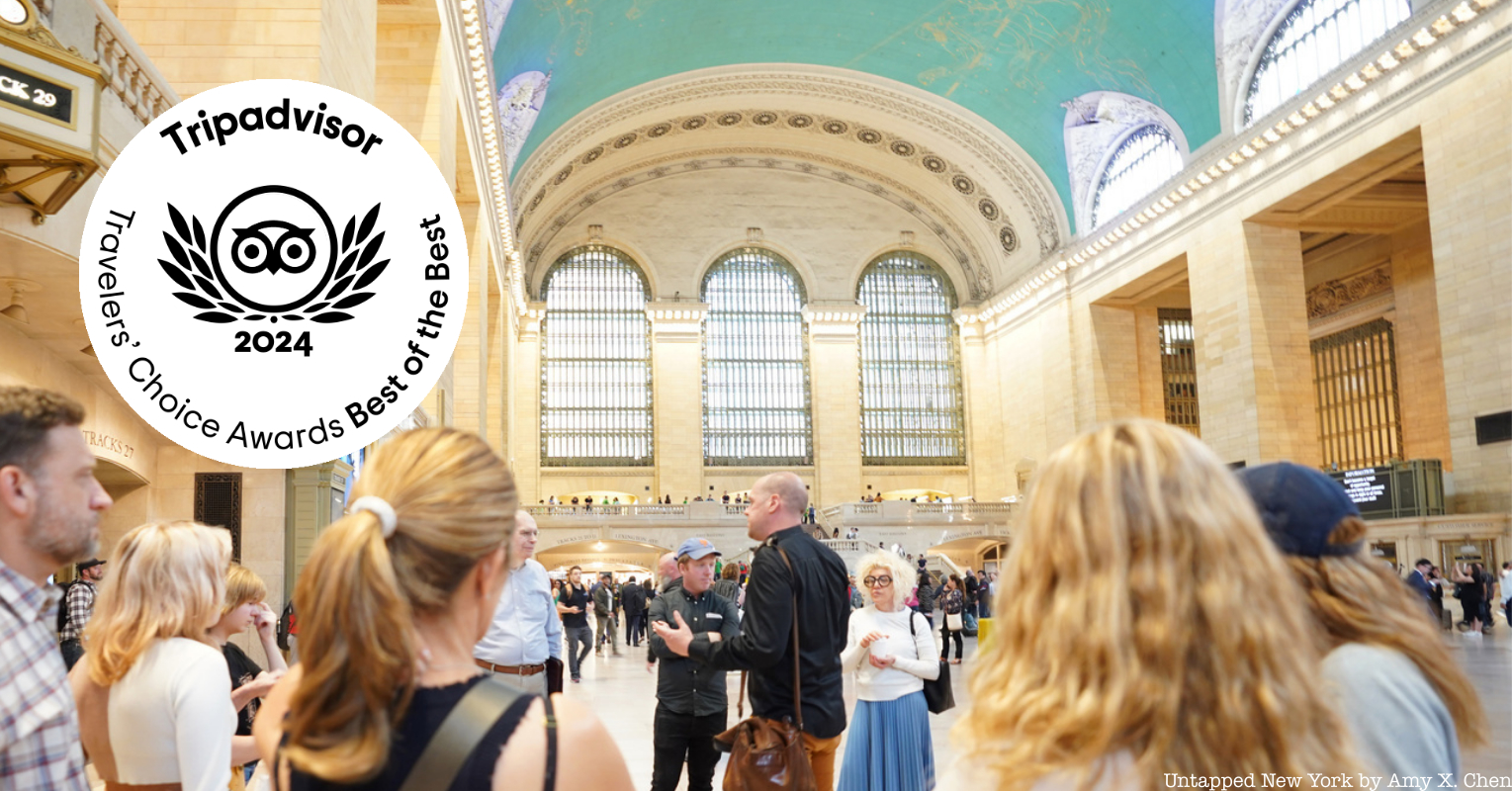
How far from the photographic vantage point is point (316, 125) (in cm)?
457

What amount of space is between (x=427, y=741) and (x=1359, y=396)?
1167 inches

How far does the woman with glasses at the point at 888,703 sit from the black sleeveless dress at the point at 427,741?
316 centimetres

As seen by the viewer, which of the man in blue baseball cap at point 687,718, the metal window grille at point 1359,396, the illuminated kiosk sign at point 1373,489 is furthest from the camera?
the metal window grille at point 1359,396

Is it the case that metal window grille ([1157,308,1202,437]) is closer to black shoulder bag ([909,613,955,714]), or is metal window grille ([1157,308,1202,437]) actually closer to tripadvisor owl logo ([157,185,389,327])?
black shoulder bag ([909,613,955,714])

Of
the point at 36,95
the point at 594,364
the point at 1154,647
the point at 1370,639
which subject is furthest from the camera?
the point at 594,364

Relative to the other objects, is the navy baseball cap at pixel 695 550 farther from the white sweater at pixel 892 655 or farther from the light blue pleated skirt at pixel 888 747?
the light blue pleated skirt at pixel 888 747

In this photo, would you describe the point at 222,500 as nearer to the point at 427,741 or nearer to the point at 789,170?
the point at 427,741

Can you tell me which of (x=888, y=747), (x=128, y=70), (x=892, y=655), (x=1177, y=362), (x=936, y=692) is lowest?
(x=888, y=747)

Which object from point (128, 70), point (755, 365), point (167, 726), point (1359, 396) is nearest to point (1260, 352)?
point (1359, 396)

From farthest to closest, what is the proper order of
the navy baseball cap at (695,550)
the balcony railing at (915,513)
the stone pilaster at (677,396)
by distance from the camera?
1. the stone pilaster at (677,396)
2. the balcony railing at (915,513)
3. the navy baseball cap at (695,550)

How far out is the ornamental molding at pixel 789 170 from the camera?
34656 mm

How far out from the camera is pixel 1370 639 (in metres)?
1.62

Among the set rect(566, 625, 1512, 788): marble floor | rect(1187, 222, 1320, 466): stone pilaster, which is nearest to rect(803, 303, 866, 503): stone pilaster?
rect(1187, 222, 1320, 466): stone pilaster

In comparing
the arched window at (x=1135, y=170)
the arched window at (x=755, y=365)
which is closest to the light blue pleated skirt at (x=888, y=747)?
the arched window at (x=1135, y=170)
